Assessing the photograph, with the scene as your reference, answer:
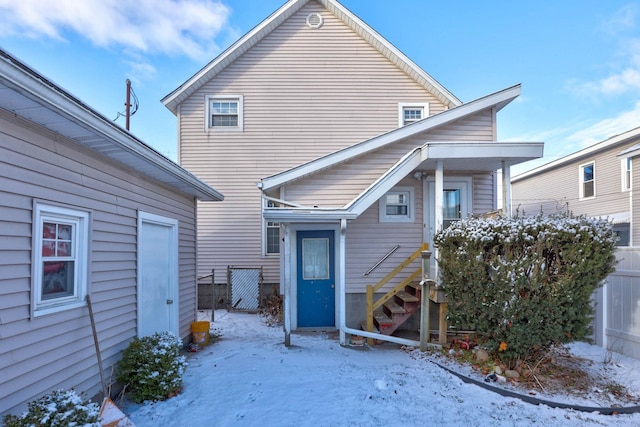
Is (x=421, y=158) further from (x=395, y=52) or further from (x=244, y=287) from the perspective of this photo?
(x=244, y=287)

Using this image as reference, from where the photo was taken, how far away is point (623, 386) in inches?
176

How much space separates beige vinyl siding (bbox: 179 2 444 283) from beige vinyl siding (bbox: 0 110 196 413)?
503 cm

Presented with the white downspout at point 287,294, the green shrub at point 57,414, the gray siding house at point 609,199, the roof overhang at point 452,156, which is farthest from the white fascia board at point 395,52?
the green shrub at point 57,414

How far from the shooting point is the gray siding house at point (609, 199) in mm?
5316

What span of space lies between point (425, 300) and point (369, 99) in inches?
265

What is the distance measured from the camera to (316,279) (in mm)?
7500

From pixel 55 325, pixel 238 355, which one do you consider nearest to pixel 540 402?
pixel 238 355

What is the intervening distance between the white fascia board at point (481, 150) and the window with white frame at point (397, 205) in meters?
1.26

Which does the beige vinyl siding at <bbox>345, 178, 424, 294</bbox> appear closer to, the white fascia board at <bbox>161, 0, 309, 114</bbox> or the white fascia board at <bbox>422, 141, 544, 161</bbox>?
the white fascia board at <bbox>422, 141, 544, 161</bbox>

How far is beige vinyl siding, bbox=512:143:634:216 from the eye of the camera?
40.2 ft

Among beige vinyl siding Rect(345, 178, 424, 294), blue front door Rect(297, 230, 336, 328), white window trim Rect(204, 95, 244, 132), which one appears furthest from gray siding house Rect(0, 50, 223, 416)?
white window trim Rect(204, 95, 244, 132)

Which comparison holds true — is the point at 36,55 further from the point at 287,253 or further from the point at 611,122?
the point at 611,122

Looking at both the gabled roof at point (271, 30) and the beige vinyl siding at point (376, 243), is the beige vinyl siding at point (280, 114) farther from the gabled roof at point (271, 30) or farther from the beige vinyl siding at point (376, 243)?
the beige vinyl siding at point (376, 243)

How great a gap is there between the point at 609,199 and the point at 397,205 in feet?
34.0
